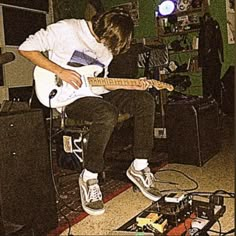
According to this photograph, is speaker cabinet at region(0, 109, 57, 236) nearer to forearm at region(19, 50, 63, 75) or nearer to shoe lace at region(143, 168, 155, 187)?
forearm at region(19, 50, 63, 75)

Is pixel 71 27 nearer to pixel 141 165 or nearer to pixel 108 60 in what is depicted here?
pixel 108 60

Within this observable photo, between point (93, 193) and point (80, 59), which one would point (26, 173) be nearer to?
point (93, 193)

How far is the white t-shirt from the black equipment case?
2.36 feet

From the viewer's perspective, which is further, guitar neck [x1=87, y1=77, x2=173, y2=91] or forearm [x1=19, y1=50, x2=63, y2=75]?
guitar neck [x1=87, y1=77, x2=173, y2=91]

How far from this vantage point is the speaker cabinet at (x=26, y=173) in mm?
1286

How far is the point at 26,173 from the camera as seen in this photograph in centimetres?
136

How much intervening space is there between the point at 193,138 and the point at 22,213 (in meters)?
1.26

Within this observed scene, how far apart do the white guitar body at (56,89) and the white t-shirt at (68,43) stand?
0.05 metres

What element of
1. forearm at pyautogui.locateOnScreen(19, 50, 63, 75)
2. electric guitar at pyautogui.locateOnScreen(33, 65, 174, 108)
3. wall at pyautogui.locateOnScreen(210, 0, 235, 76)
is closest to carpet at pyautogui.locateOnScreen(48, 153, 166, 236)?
electric guitar at pyautogui.locateOnScreen(33, 65, 174, 108)

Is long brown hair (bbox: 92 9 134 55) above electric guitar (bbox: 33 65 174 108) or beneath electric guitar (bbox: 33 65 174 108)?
above

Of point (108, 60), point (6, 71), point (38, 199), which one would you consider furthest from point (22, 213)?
point (6, 71)

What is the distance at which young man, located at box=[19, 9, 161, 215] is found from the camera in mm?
1646

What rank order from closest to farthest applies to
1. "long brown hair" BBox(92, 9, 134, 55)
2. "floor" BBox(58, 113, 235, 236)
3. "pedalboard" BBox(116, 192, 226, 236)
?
"pedalboard" BBox(116, 192, 226, 236), "floor" BBox(58, 113, 235, 236), "long brown hair" BBox(92, 9, 134, 55)

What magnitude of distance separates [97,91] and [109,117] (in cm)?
31
